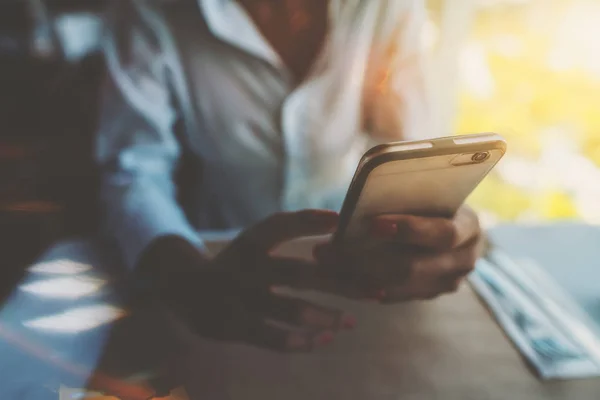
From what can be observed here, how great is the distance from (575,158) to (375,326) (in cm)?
100

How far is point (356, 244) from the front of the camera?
0.53m

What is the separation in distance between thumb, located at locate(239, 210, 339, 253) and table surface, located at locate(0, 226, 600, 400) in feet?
→ 0.27

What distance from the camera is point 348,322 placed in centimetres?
53

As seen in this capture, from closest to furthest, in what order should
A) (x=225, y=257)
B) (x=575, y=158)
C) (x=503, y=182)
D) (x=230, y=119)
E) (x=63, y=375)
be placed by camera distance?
(x=63, y=375)
(x=225, y=257)
(x=230, y=119)
(x=503, y=182)
(x=575, y=158)

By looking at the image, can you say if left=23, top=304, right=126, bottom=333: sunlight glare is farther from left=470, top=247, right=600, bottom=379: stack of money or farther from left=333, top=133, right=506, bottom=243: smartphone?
left=470, top=247, right=600, bottom=379: stack of money

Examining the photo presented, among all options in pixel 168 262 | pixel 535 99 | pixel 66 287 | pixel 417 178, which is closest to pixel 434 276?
pixel 417 178

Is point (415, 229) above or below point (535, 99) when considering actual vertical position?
above

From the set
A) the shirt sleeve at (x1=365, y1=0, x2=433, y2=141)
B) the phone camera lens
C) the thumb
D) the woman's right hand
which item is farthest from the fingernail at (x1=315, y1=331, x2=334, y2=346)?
the shirt sleeve at (x1=365, y1=0, x2=433, y2=141)

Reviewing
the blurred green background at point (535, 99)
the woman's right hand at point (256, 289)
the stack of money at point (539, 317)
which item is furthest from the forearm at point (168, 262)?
the blurred green background at point (535, 99)

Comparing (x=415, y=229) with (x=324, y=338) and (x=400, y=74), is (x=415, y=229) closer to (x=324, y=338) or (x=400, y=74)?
(x=324, y=338)

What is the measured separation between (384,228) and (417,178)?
0.22 feet

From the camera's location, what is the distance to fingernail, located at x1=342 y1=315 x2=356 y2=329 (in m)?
0.52

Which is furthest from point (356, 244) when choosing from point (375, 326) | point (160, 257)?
point (160, 257)

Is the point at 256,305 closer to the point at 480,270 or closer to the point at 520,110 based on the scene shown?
the point at 480,270
